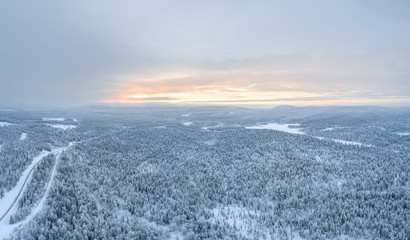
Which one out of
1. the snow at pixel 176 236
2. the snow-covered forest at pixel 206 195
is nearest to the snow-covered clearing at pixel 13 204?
the snow-covered forest at pixel 206 195

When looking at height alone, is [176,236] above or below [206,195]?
below

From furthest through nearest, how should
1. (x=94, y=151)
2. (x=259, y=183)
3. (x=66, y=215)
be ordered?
(x=94, y=151)
(x=259, y=183)
(x=66, y=215)

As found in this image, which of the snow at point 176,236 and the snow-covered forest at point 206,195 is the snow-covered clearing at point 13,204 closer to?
the snow-covered forest at point 206,195

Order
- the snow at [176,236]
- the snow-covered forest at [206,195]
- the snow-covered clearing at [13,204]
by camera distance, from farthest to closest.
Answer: the snow at [176,236]
the snow-covered forest at [206,195]
the snow-covered clearing at [13,204]

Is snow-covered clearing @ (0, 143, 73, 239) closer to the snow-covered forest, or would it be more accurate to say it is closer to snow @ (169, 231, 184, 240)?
the snow-covered forest

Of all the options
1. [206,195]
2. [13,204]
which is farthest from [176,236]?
[13,204]

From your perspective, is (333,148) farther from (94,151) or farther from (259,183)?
(94,151)

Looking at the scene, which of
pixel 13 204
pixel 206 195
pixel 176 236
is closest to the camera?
pixel 176 236

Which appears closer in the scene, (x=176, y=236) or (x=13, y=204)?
→ (x=176, y=236)

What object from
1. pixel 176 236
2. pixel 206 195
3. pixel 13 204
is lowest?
pixel 176 236

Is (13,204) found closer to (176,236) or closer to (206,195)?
(176,236)

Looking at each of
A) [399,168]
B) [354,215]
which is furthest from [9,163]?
[399,168]
